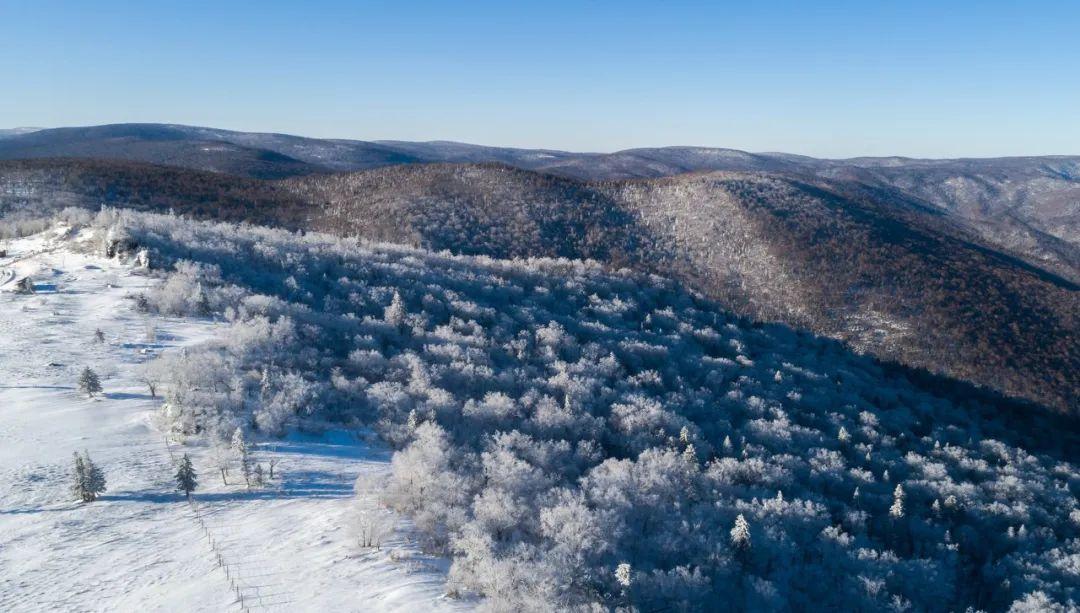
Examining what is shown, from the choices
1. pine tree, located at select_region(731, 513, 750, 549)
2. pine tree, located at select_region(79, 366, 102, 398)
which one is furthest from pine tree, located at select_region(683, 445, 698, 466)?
pine tree, located at select_region(79, 366, 102, 398)

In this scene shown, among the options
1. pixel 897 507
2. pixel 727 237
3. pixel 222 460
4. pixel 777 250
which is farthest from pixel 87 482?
pixel 727 237

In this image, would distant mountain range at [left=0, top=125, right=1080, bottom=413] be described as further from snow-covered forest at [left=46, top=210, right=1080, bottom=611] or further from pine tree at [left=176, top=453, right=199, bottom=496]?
pine tree at [left=176, top=453, right=199, bottom=496]

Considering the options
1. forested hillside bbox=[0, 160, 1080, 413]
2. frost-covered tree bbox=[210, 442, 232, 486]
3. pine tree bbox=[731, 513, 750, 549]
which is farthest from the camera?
forested hillside bbox=[0, 160, 1080, 413]

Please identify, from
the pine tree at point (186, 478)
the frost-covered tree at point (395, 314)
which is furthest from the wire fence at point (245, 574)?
the frost-covered tree at point (395, 314)

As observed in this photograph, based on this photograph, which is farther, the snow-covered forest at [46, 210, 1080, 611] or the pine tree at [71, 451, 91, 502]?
the snow-covered forest at [46, 210, 1080, 611]

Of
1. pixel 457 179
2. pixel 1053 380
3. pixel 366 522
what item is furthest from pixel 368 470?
pixel 457 179

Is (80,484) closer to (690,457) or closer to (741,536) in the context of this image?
(741,536)
